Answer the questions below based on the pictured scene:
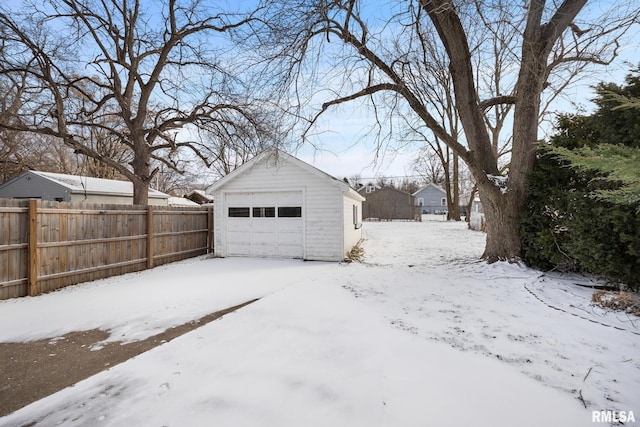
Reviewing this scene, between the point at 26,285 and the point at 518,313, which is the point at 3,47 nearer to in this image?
the point at 26,285

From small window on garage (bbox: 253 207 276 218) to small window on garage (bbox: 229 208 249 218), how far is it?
0.29 meters

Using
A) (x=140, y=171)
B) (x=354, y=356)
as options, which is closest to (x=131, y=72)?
(x=140, y=171)

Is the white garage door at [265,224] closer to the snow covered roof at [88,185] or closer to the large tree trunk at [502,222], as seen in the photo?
the large tree trunk at [502,222]

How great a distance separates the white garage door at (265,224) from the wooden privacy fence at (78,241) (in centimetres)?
150

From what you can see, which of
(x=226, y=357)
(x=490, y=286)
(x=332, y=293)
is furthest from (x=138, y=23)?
(x=490, y=286)

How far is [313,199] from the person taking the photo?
8992 millimetres

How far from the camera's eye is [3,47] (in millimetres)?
8781

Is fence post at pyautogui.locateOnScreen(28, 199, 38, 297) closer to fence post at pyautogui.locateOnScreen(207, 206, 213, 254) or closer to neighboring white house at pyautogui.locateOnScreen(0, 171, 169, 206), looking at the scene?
fence post at pyautogui.locateOnScreen(207, 206, 213, 254)

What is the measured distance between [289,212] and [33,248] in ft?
19.0

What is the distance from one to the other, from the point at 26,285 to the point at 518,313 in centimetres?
811

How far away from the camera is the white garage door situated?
30.3 ft

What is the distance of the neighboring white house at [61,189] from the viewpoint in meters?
14.1

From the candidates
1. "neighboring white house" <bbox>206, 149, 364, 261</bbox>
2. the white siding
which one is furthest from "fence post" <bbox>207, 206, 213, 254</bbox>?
the white siding

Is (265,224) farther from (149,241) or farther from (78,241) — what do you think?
(78,241)
